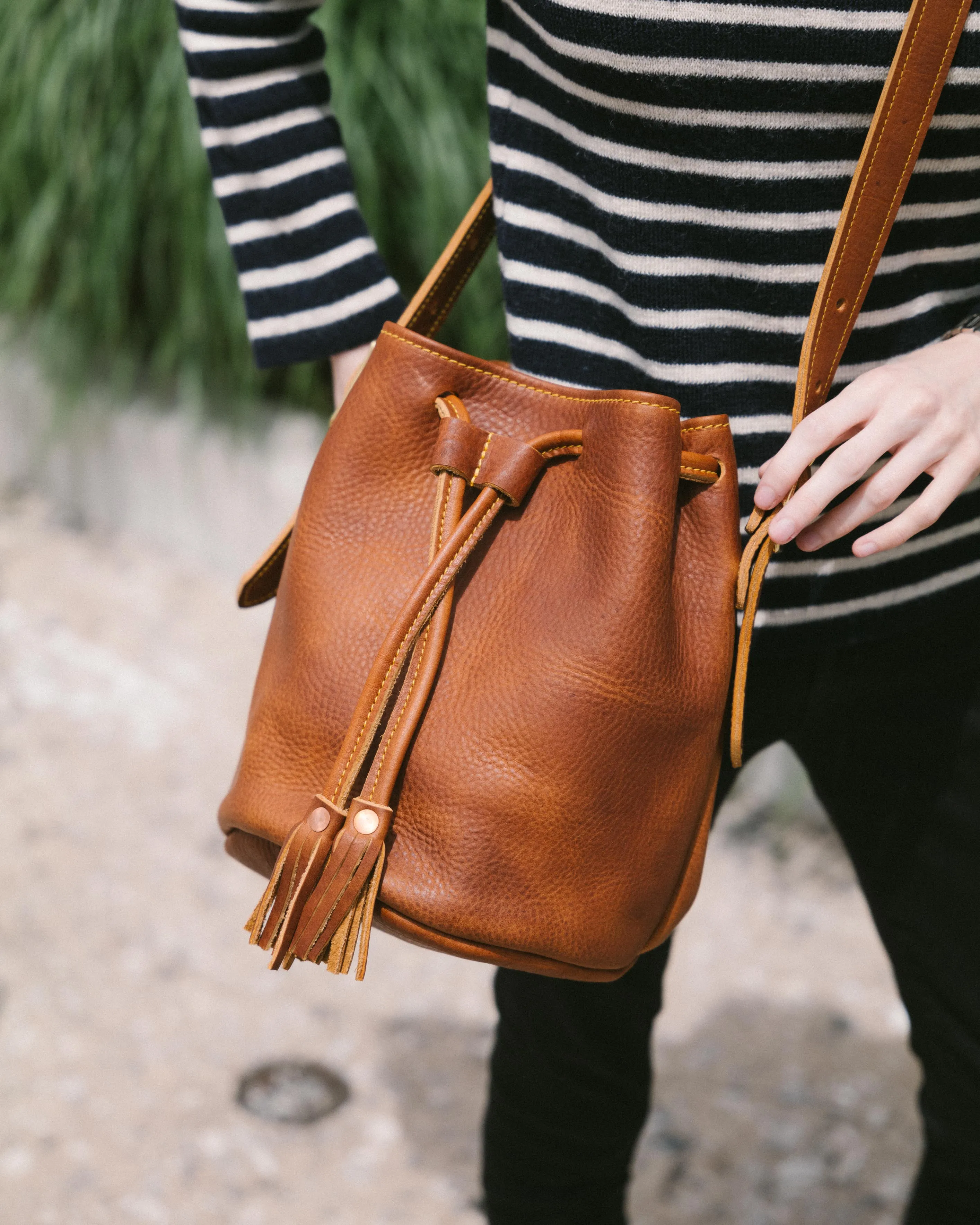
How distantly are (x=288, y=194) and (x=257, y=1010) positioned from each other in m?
1.28

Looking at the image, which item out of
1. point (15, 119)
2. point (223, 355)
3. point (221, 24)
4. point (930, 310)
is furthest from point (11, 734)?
point (930, 310)

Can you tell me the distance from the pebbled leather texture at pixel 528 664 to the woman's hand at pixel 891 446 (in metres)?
0.05

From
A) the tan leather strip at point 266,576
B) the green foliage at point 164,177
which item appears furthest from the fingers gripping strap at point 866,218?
the green foliage at point 164,177

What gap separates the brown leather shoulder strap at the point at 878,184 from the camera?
0.65m

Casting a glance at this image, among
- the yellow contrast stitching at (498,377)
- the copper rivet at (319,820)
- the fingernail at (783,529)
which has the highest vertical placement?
the yellow contrast stitching at (498,377)

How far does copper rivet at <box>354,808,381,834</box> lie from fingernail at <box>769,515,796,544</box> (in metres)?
0.30

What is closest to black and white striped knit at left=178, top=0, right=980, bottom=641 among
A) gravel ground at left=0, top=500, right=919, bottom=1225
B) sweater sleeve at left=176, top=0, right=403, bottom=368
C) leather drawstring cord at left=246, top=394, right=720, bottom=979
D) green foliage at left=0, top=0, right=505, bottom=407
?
sweater sleeve at left=176, top=0, right=403, bottom=368

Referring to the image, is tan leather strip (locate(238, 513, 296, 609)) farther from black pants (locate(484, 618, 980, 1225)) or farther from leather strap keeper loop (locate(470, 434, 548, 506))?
black pants (locate(484, 618, 980, 1225))

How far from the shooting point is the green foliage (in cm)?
230

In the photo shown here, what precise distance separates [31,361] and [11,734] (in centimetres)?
111

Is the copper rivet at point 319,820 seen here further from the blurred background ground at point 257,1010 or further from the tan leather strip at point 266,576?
the blurred background ground at point 257,1010

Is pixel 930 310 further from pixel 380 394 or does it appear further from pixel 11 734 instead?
pixel 11 734

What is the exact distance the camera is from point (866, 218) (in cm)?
69

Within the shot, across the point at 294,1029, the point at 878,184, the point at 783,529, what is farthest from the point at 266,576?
the point at 294,1029
